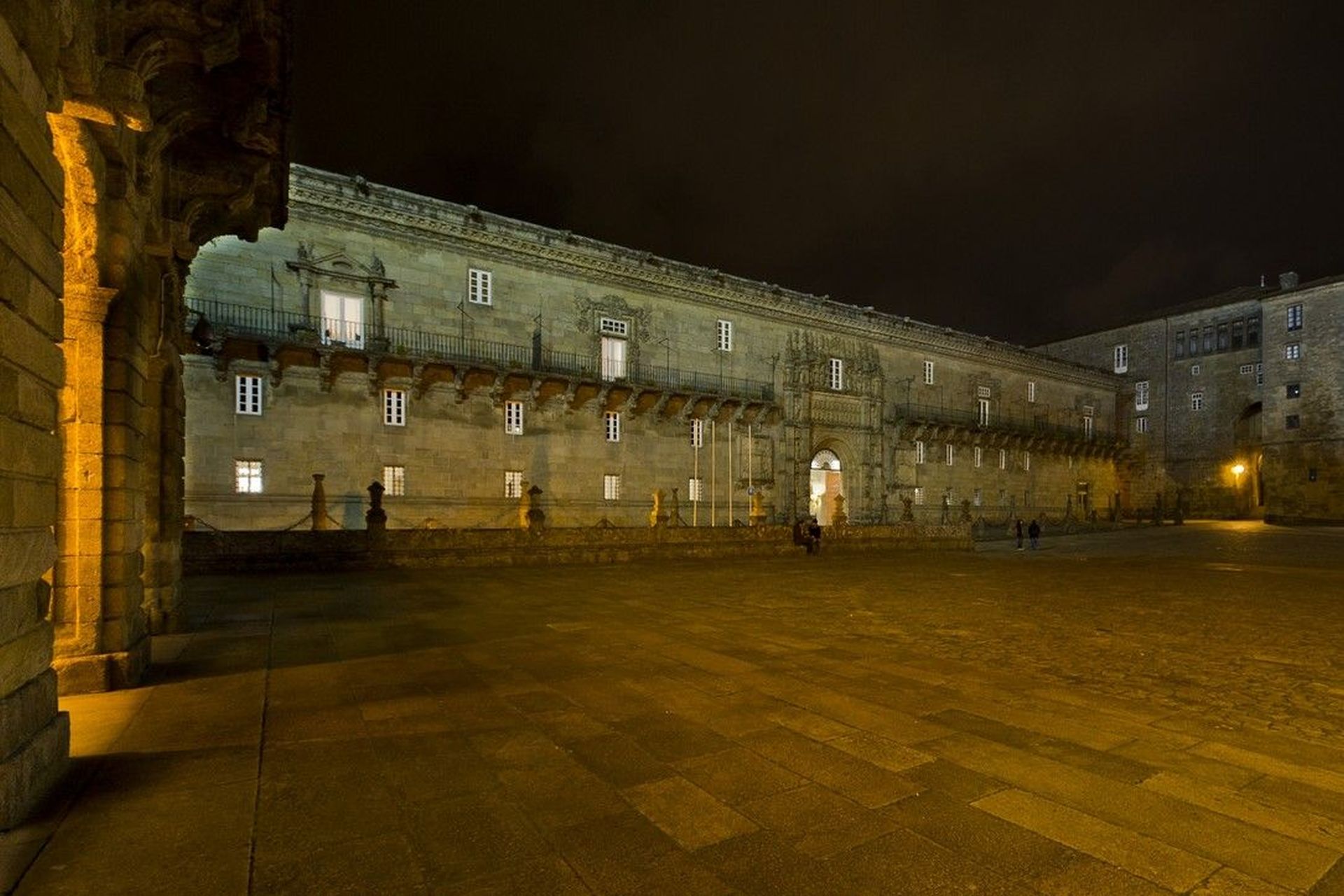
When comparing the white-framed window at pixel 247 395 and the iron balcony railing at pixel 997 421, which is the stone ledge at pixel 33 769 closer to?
the white-framed window at pixel 247 395

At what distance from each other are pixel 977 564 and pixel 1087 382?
3596cm

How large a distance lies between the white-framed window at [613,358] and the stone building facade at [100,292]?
16881 millimetres

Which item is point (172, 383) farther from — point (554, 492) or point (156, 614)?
point (554, 492)

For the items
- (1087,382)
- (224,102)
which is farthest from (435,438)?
(1087,382)

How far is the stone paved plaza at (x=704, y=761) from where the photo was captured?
2.77 meters

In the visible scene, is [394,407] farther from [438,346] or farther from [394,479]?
[438,346]

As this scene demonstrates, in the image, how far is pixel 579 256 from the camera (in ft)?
81.0

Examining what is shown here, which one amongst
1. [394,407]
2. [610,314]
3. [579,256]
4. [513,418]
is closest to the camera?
[394,407]

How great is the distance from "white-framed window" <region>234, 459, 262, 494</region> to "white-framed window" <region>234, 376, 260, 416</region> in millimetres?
1412

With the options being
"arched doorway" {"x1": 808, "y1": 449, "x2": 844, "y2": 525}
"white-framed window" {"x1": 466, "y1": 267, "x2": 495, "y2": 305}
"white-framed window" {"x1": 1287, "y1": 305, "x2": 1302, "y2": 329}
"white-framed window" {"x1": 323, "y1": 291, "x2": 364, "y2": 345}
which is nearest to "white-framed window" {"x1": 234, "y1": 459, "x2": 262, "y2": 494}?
"white-framed window" {"x1": 323, "y1": 291, "x2": 364, "y2": 345}

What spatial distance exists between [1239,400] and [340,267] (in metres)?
55.1

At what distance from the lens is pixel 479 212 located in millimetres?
22609

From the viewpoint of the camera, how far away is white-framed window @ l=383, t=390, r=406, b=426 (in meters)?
20.9

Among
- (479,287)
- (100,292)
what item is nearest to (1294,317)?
(479,287)
